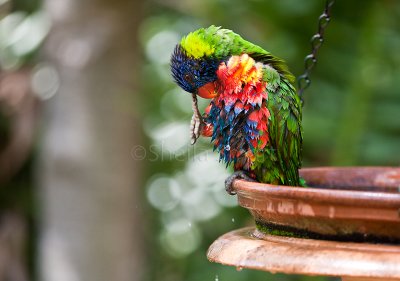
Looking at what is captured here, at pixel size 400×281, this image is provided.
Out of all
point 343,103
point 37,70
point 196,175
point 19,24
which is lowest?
point 196,175

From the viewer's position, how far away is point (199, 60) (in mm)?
1760

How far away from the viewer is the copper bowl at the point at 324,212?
1.11 metres

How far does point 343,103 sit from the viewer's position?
3.03m

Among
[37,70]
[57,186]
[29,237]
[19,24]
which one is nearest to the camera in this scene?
[57,186]

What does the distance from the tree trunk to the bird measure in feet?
3.99

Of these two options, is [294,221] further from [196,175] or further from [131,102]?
[196,175]

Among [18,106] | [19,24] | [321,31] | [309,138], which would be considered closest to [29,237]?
[18,106]

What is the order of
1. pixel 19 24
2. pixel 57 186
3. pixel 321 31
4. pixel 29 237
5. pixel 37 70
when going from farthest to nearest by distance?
1. pixel 29 237
2. pixel 19 24
3. pixel 37 70
4. pixel 57 186
5. pixel 321 31

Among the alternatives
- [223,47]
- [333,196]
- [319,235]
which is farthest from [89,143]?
[333,196]

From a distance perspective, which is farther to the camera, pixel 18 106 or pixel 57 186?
pixel 18 106

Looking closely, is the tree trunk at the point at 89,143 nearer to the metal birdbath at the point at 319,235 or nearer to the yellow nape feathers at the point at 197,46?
the yellow nape feathers at the point at 197,46

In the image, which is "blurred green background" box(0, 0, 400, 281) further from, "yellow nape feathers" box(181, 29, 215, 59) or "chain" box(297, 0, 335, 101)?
"yellow nape feathers" box(181, 29, 215, 59)

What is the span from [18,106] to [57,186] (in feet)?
2.19

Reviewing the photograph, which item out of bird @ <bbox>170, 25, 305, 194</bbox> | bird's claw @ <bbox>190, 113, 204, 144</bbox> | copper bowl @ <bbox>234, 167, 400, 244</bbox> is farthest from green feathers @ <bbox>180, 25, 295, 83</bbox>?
copper bowl @ <bbox>234, 167, 400, 244</bbox>
